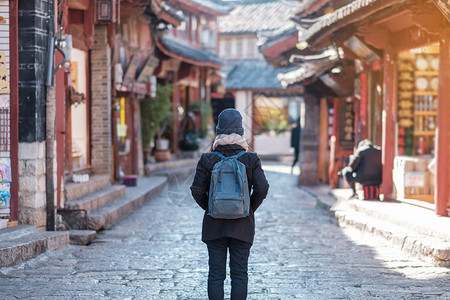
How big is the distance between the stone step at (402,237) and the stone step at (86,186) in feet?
14.8

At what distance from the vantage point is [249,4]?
143ft

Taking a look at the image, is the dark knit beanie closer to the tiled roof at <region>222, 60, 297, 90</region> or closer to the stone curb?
the stone curb

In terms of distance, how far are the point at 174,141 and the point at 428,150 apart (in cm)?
1446

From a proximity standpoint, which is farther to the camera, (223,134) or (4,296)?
(4,296)

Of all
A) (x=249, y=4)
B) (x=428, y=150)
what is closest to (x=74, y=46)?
(x=428, y=150)

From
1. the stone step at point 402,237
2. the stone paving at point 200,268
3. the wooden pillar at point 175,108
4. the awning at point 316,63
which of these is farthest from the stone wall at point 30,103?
the wooden pillar at point 175,108

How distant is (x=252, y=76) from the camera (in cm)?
3859

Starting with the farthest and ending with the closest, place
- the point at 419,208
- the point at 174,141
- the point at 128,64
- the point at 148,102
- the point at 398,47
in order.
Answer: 1. the point at 174,141
2. the point at 148,102
3. the point at 128,64
4. the point at 398,47
5. the point at 419,208

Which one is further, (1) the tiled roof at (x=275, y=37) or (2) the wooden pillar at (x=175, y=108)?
(2) the wooden pillar at (x=175, y=108)

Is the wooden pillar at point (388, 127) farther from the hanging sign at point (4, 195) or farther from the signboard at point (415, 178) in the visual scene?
the hanging sign at point (4, 195)

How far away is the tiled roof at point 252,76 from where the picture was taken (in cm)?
3738

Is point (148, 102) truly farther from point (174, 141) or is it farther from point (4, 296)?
point (4, 296)

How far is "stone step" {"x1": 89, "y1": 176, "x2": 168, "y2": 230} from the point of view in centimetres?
1116

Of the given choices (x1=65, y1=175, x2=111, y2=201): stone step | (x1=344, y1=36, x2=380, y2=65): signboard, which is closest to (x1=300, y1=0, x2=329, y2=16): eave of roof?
(x1=344, y1=36, x2=380, y2=65): signboard
